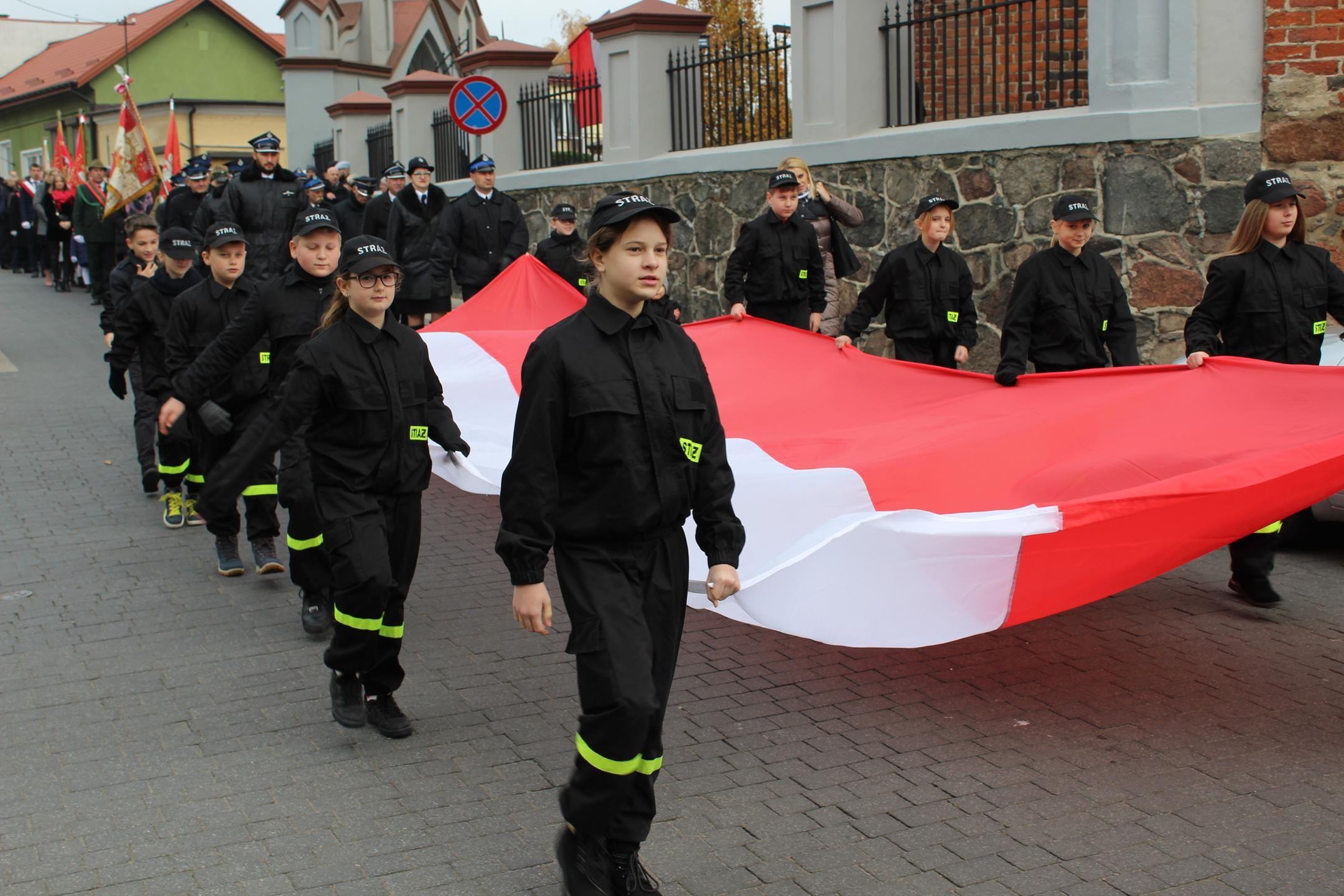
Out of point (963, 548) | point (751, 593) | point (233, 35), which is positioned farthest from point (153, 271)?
point (233, 35)

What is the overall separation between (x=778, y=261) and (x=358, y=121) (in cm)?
2064

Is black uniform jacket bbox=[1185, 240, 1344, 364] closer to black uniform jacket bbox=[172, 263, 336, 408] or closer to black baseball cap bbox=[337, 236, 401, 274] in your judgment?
black baseball cap bbox=[337, 236, 401, 274]

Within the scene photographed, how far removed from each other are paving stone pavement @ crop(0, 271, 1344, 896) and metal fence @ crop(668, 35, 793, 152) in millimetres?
8689

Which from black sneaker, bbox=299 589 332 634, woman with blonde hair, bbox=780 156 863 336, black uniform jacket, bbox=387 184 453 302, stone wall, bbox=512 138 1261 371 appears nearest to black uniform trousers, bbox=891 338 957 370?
woman with blonde hair, bbox=780 156 863 336

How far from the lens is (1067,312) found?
786 cm

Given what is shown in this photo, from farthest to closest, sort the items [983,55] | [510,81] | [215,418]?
[510,81]
[983,55]
[215,418]

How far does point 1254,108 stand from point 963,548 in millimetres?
7033

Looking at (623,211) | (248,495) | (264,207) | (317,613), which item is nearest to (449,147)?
(264,207)

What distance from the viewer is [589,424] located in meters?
4.07

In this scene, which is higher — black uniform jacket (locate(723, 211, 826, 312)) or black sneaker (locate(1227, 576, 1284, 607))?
→ black uniform jacket (locate(723, 211, 826, 312))

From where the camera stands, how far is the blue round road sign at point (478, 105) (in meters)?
19.7

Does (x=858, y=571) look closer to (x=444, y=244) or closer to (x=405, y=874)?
(x=405, y=874)

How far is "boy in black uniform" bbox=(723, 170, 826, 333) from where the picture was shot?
10.5 m

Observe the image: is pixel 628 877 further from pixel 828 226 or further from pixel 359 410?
pixel 828 226
